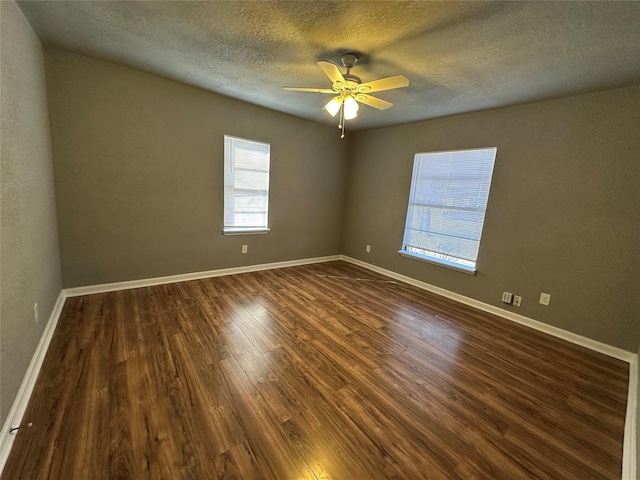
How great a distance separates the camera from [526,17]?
156 cm

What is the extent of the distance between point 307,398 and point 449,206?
3.06 m

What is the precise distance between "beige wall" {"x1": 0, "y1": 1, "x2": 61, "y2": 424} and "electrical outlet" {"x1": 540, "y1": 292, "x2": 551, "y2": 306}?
4264 mm

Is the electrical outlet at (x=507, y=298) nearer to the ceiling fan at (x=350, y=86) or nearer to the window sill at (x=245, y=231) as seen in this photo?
the ceiling fan at (x=350, y=86)

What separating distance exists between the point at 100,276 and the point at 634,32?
4985 millimetres

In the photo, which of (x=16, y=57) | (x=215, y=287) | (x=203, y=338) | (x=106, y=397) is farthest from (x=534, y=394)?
(x=16, y=57)

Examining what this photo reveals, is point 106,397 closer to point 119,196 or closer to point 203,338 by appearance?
point 203,338

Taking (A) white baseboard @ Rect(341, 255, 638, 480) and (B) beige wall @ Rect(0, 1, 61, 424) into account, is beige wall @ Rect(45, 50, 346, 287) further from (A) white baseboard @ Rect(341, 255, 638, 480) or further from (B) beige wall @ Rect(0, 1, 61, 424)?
(A) white baseboard @ Rect(341, 255, 638, 480)

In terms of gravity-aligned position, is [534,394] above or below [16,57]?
below

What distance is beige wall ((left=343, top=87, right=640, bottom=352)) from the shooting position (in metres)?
2.35

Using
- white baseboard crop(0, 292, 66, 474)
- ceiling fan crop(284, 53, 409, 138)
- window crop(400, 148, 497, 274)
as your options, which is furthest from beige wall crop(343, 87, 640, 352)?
white baseboard crop(0, 292, 66, 474)

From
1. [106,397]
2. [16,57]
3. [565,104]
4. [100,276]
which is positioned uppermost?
[565,104]

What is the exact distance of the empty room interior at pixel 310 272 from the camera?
1414 millimetres

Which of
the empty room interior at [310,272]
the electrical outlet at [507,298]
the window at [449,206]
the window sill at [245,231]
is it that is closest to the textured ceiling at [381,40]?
the empty room interior at [310,272]

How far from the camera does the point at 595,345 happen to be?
99.2 inches
